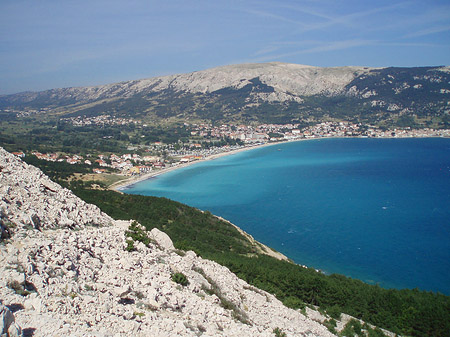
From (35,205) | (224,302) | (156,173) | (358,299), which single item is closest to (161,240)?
(224,302)

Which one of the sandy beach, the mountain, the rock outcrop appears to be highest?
the mountain

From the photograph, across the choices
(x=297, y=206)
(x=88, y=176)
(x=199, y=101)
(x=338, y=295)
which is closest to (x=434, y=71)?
(x=199, y=101)

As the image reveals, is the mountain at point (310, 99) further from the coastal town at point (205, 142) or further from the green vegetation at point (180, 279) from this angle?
the green vegetation at point (180, 279)

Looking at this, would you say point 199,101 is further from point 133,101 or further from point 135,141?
point 135,141

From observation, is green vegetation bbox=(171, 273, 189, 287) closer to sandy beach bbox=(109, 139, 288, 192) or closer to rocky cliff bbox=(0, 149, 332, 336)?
rocky cliff bbox=(0, 149, 332, 336)

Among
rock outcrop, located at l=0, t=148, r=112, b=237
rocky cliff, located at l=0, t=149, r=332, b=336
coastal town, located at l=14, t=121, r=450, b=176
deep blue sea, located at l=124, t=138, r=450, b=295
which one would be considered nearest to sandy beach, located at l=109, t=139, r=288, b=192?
coastal town, located at l=14, t=121, r=450, b=176


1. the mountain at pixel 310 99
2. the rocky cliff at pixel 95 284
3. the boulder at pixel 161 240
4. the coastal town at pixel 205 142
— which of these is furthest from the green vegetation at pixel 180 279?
the mountain at pixel 310 99
